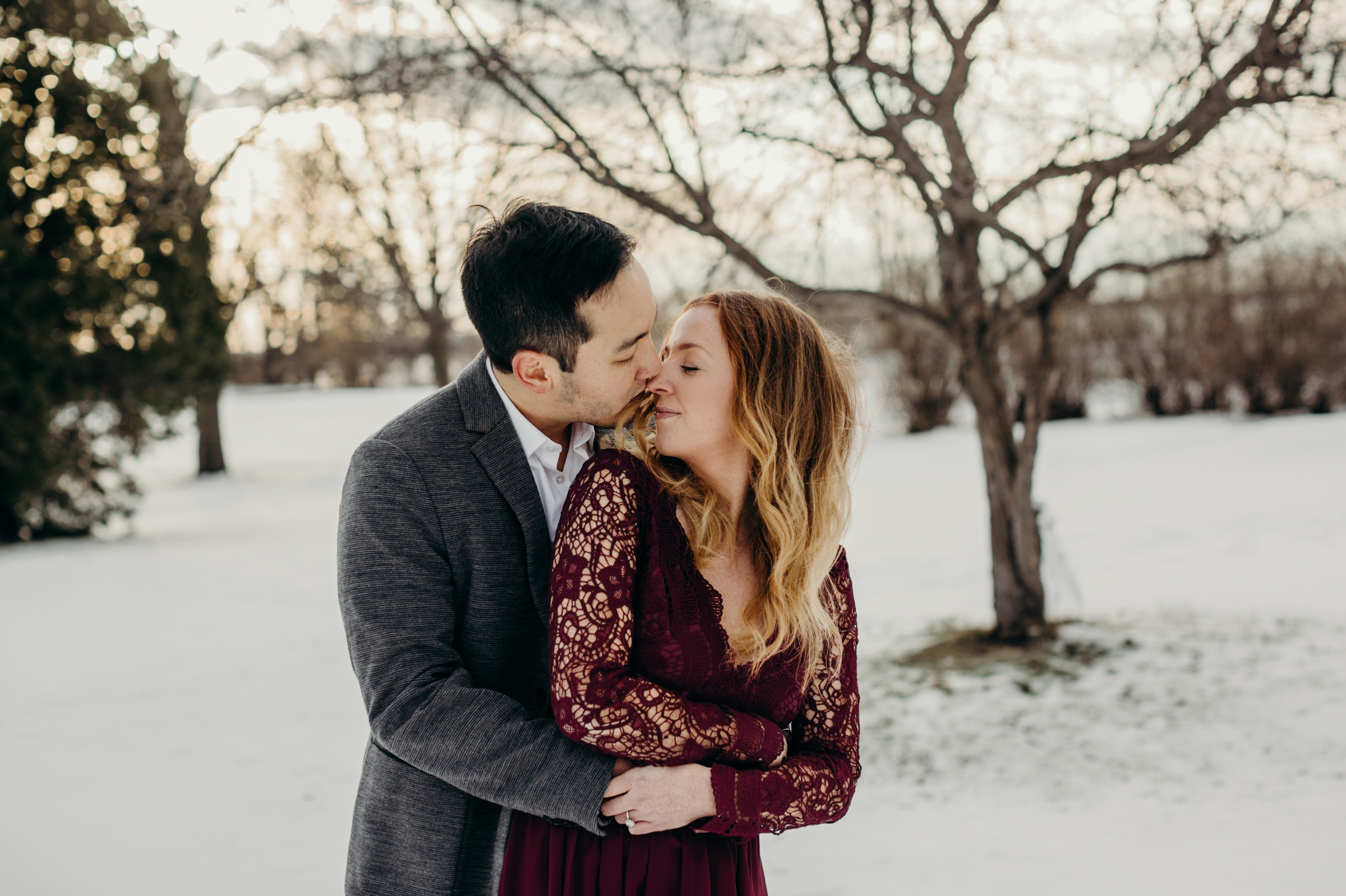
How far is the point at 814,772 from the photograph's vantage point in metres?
1.70

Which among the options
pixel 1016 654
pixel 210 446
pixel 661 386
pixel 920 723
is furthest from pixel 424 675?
pixel 210 446

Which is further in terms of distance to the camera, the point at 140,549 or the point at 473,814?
the point at 140,549

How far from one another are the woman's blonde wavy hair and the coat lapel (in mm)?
198

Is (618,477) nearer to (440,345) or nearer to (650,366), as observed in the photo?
(650,366)

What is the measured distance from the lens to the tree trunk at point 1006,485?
18.8 ft

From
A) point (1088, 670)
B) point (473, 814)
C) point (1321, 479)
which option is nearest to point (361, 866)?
point (473, 814)

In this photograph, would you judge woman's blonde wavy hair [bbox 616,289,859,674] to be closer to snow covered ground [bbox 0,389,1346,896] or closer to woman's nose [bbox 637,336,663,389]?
woman's nose [bbox 637,336,663,389]

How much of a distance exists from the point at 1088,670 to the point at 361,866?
4786 mm

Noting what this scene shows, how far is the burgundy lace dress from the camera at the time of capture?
1564 mm

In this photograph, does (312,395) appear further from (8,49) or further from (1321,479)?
(1321,479)

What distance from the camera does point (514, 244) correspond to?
1.73m

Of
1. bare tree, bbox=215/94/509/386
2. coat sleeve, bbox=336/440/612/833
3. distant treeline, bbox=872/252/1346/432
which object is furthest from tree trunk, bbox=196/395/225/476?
coat sleeve, bbox=336/440/612/833

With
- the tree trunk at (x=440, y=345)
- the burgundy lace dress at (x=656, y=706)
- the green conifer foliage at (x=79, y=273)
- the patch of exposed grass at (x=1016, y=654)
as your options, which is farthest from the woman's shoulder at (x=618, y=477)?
the tree trunk at (x=440, y=345)

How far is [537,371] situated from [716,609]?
1.72 feet
